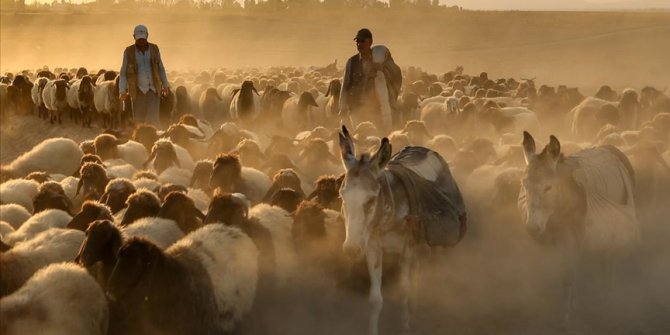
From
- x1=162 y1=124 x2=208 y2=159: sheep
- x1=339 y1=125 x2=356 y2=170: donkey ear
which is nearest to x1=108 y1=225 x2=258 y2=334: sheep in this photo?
x1=339 y1=125 x2=356 y2=170: donkey ear

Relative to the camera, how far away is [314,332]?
6.18 meters

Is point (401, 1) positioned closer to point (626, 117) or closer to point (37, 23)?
point (37, 23)

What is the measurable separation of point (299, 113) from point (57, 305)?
1211 centimetres

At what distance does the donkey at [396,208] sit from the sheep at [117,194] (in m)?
2.87

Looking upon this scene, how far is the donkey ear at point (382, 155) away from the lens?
4.99 meters

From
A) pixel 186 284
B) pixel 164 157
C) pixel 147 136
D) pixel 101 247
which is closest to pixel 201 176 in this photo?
pixel 164 157

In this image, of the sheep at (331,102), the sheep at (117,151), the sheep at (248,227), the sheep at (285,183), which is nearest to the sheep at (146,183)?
the sheep at (285,183)

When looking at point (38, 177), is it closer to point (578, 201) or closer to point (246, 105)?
point (578, 201)

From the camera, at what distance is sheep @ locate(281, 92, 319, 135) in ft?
54.3

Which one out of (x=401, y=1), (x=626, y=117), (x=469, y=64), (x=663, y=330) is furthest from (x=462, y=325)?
(x=401, y=1)

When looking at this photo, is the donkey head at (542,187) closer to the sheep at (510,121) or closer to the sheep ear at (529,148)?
the sheep ear at (529,148)

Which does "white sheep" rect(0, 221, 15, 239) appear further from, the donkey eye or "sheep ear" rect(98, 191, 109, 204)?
the donkey eye

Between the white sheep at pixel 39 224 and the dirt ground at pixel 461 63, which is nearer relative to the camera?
the white sheep at pixel 39 224

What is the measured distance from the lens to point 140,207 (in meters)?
6.58
